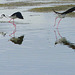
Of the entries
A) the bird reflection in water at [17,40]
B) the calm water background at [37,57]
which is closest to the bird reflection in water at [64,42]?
the calm water background at [37,57]

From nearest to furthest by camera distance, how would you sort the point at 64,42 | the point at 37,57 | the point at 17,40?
the point at 37,57
the point at 64,42
the point at 17,40

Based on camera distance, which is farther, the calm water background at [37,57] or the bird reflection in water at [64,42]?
the bird reflection in water at [64,42]

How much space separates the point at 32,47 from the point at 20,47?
1.32 feet

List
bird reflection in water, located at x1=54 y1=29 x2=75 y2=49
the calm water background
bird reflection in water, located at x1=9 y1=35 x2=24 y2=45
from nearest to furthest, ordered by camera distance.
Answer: the calm water background < bird reflection in water, located at x1=54 y1=29 x2=75 y2=49 < bird reflection in water, located at x1=9 y1=35 x2=24 y2=45

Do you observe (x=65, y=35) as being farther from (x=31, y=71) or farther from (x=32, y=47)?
(x=31, y=71)

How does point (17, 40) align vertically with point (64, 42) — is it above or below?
below

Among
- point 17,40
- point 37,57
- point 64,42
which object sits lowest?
point 17,40

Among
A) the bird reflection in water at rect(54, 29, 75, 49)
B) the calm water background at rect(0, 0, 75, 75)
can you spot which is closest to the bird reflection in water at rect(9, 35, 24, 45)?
A: the calm water background at rect(0, 0, 75, 75)

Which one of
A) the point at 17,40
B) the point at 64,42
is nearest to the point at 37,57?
the point at 64,42

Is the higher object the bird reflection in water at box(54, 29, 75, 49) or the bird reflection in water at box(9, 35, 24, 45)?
the bird reflection in water at box(54, 29, 75, 49)

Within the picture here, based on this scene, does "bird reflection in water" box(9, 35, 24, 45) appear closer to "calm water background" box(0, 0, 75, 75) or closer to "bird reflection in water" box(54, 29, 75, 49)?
"calm water background" box(0, 0, 75, 75)

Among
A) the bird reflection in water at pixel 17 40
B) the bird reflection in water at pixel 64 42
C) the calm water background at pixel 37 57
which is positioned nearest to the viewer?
the calm water background at pixel 37 57

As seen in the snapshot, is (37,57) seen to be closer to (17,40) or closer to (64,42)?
(64,42)

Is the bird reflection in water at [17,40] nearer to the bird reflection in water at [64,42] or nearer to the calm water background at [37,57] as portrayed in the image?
the calm water background at [37,57]
